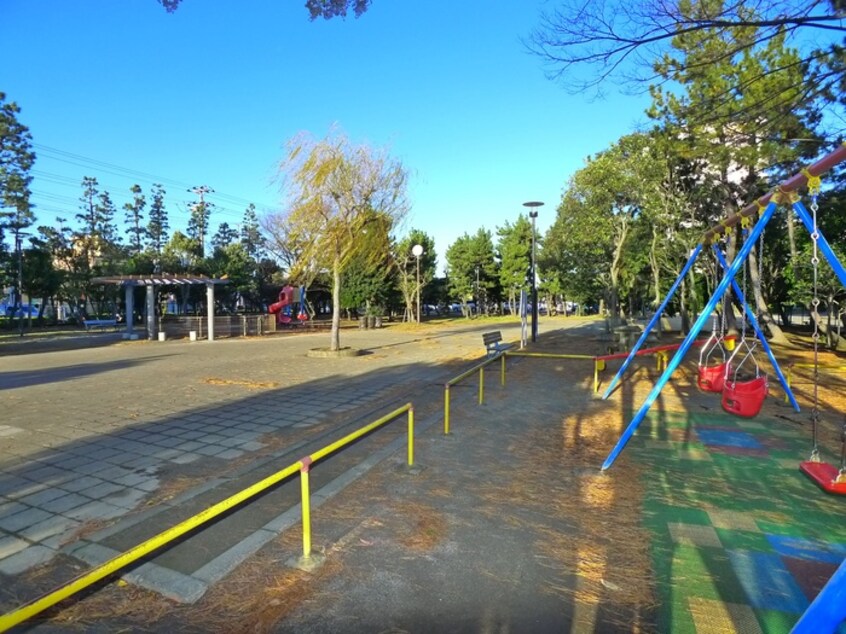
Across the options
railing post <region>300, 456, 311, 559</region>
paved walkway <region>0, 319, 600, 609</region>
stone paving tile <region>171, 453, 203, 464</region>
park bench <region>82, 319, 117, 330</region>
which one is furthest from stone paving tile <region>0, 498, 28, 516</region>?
park bench <region>82, 319, 117, 330</region>

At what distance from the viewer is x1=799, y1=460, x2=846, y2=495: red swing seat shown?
4.34 meters

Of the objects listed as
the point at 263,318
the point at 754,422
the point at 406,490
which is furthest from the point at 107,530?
the point at 263,318

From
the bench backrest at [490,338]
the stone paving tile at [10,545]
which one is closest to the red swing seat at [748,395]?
A: the stone paving tile at [10,545]

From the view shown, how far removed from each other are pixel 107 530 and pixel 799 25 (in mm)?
7912

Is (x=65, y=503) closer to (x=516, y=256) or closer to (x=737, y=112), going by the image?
(x=737, y=112)

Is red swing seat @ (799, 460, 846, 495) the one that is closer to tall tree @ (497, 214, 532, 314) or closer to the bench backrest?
the bench backrest

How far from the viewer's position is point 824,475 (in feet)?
15.1

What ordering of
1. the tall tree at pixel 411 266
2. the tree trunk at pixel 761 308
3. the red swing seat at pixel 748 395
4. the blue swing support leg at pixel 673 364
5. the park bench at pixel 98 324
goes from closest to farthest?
1. the blue swing support leg at pixel 673 364
2. the red swing seat at pixel 748 395
3. the tree trunk at pixel 761 308
4. the park bench at pixel 98 324
5. the tall tree at pixel 411 266

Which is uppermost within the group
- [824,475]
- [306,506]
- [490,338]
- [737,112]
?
[737,112]


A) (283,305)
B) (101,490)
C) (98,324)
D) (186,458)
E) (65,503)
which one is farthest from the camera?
(283,305)

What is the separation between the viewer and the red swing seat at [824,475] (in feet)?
14.2

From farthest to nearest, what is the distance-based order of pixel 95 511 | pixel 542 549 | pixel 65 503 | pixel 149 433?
pixel 149 433 → pixel 65 503 → pixel 95 511 → pixel 542 549

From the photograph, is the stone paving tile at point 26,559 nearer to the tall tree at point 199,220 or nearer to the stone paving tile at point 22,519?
the stone paving tile at point 22,519

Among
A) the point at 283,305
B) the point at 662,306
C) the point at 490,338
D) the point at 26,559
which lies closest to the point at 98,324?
the point at 283,305
